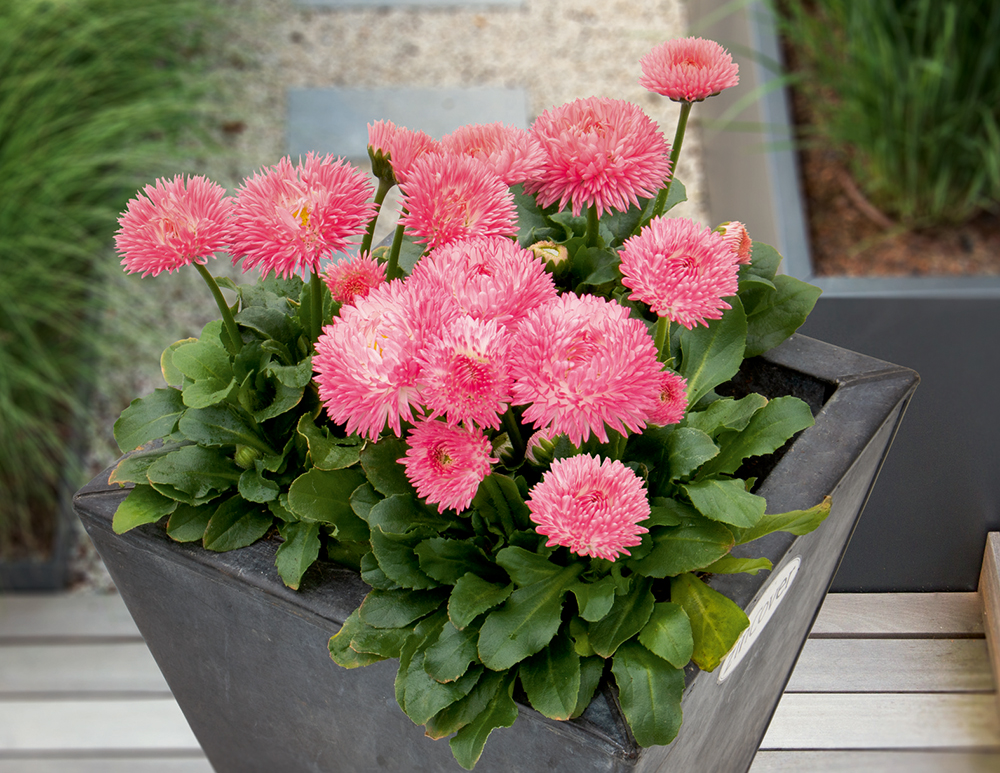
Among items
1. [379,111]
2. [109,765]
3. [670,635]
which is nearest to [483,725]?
[670,635]

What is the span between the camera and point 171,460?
0.69 metres

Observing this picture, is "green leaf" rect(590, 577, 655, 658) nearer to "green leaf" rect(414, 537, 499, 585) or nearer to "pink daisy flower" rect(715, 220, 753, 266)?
"green leaf" rect(414, 537, 499, 585)

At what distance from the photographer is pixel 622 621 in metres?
0.60

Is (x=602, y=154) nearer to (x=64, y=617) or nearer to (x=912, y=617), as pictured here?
(x=912, y=617)

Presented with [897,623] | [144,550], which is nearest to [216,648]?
[144,550]

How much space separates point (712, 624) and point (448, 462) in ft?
0.65

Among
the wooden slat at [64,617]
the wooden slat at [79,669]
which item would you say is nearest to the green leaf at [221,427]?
the wooden slat at [79,669]

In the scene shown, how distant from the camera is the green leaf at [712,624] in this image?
587 mm

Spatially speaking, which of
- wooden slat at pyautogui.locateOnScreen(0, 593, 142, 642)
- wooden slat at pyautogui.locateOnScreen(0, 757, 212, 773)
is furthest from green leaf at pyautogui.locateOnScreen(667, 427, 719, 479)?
wooden slat at pyautogui.locateOnScreen(0, 593, 142, 642)

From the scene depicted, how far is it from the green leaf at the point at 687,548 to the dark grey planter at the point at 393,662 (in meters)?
0.05

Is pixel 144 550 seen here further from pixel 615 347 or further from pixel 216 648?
pixel 615 347

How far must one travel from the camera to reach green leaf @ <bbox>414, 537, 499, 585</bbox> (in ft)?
2.02

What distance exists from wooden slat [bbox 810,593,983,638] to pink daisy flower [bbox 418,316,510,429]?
44cm

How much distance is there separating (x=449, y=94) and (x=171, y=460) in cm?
202
